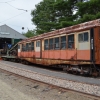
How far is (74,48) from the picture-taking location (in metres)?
14.5

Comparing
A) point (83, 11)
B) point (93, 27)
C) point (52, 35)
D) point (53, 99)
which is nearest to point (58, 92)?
point (53, 99)

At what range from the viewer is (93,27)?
42.4 ft

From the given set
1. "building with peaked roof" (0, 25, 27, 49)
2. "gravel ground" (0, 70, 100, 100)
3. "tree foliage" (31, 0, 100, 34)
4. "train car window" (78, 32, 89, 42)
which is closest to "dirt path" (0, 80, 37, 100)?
"gravel ground" (0, 70, 100, 100)

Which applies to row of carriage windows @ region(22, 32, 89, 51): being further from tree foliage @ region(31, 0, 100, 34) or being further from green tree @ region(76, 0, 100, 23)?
tree foliage @ region(31, 0, 100, 34)

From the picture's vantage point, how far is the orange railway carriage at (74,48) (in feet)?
42.5

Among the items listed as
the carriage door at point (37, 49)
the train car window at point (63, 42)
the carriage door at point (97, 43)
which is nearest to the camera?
the carriage door at point (97, 43)

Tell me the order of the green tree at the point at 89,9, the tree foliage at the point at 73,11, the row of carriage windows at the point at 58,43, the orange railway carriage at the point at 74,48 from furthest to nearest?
the tree foliage at the point at 73,11 < the green tree at the point at 89,9 < the row of carriage windows at the point at 58,43 < the orange railway carriage at the point at 74,48

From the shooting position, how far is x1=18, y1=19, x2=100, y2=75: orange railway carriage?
13.0m

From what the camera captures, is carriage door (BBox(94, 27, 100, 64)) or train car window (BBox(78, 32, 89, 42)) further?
train car window (BBox(78, 32, 89, 42))

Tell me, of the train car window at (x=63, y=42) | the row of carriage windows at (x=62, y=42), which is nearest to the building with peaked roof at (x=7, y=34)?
the row of carriage windows at (x=62, y=42)

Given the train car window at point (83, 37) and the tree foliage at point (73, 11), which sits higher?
the tree foliage at point (73, 11)

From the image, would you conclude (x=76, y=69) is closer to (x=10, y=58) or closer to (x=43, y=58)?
(x=43, y=58)

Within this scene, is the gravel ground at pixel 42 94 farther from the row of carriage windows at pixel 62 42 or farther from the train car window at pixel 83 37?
the row of carriage windows at pixel 62 42

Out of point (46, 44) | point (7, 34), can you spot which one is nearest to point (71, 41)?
point (46, 44)
